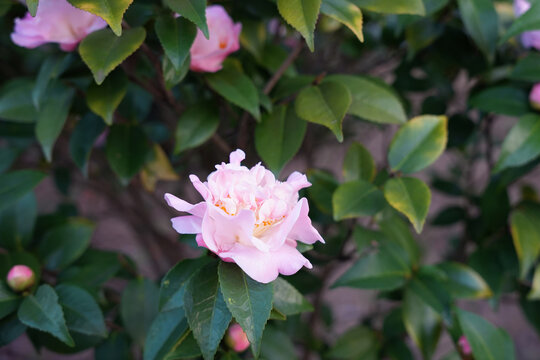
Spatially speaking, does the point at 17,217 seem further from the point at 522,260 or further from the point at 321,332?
the point at 321,332

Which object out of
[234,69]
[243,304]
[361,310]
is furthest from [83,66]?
[361,310]

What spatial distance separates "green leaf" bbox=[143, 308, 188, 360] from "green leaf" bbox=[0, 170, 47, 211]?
0.32 meters

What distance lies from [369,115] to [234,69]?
0.22 meters

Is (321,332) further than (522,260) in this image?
Yes

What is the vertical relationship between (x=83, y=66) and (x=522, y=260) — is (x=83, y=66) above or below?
above

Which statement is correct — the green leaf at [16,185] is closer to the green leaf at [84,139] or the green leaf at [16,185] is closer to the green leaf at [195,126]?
the green leaf at [84,139]

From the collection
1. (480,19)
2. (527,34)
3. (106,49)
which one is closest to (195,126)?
(106,49)

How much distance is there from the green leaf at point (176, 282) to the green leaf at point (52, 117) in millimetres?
309

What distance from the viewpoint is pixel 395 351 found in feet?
3.72

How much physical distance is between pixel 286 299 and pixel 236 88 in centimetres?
32

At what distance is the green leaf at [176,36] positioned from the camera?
0.64 metres

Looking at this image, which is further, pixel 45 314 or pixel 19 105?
pixel 19 105

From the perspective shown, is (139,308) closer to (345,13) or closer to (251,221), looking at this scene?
(251,221)

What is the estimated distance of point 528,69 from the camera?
88 centimetres
